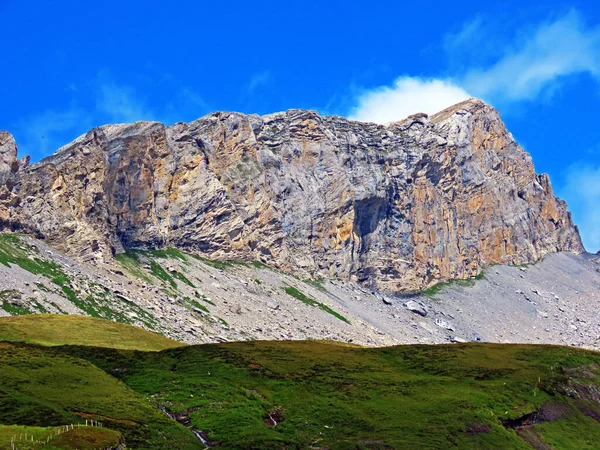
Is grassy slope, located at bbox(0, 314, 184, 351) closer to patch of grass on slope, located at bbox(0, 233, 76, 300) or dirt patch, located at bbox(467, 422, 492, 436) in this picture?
patch of grass on slope, located at bbox(0, 233, 76, 300)

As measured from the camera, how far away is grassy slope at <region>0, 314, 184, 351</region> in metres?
112

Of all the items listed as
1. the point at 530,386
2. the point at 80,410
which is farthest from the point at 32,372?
the point at 530,386

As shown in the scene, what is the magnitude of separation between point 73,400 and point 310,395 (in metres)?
26.8

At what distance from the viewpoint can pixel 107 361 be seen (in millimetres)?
101125

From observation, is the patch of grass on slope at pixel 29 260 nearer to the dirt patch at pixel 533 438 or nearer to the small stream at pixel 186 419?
the small stream at pixel 186 419

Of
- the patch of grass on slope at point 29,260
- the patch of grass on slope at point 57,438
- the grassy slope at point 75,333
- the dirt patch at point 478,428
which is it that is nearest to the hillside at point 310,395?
the dirt patch at point 478,428

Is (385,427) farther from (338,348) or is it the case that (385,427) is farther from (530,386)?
(338,348)

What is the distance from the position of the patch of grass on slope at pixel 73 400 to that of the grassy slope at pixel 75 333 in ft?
52.3

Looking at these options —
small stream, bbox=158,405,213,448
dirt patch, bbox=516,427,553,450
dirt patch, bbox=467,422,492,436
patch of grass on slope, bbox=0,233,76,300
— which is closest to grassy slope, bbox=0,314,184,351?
small stream, bbox=158,405,213,448

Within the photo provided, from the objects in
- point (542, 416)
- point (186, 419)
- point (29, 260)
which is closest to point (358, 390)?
point (542, 416)

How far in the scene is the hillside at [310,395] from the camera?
75.0 m

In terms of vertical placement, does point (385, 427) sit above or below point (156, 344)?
below

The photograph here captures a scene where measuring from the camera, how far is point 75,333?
118125mm

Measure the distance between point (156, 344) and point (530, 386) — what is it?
5730 cm
